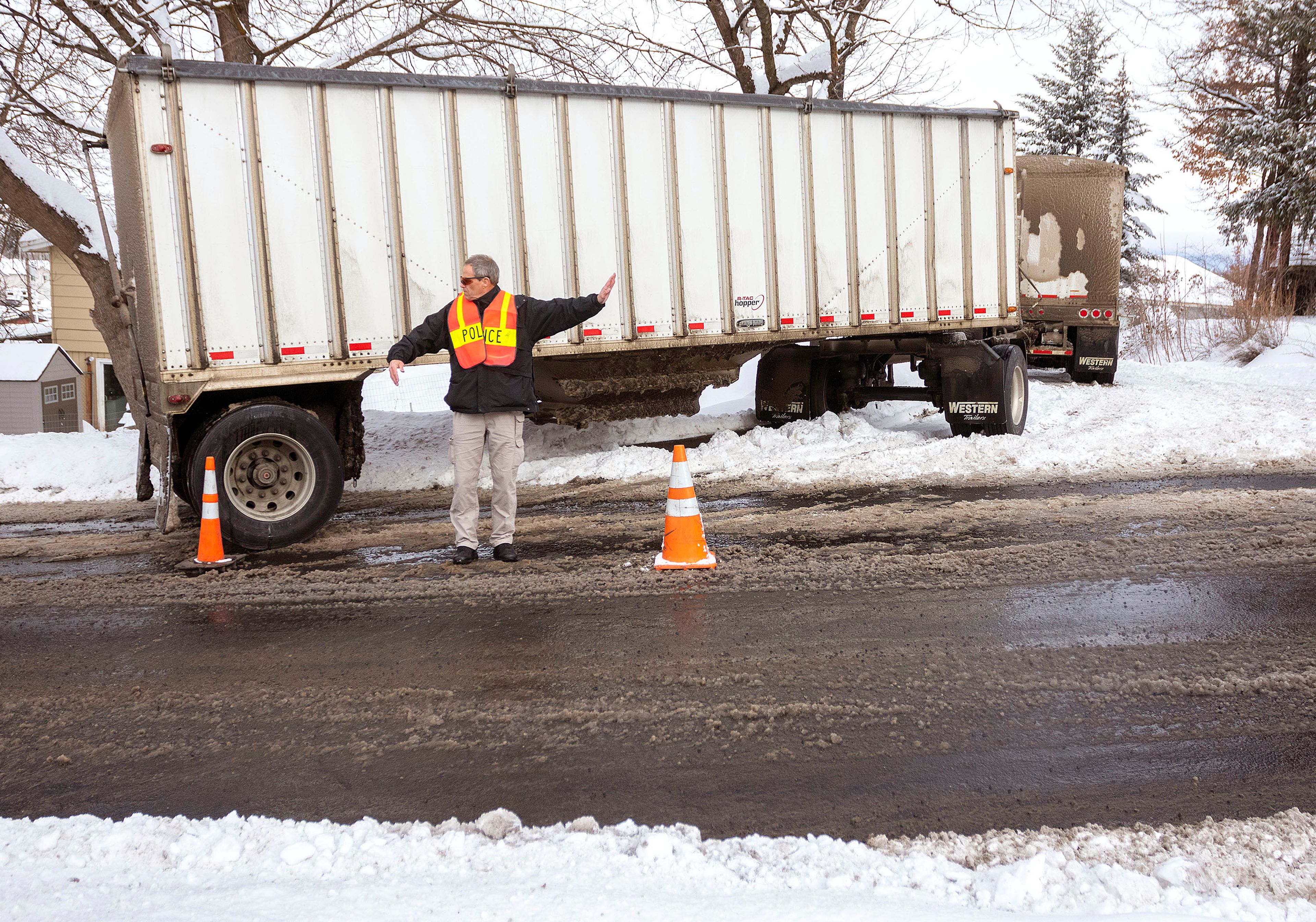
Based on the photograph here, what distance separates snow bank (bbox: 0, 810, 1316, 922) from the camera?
8.60 ft

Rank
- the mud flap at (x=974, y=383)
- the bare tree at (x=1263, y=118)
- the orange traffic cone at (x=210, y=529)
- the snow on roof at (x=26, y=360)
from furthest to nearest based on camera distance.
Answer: the bare tree at (x=1263, y=118) → the snow on roof at (x=26, y=360) → the mud flap at (x=974, y=383) → the orange traffic cone at (x=210, y=529)

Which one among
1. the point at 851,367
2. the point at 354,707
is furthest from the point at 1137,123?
the point at 354,707

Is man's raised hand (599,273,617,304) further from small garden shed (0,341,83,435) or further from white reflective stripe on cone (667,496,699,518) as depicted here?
small garden shed (0,341,83,435)

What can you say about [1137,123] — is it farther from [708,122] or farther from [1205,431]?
[708,122]

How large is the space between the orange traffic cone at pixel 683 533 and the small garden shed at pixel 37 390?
1751 cm

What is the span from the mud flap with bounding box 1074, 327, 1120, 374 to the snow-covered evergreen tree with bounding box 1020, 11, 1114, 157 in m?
18.4

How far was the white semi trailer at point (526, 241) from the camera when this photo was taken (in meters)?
7.54

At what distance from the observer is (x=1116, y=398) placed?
14.1 meters

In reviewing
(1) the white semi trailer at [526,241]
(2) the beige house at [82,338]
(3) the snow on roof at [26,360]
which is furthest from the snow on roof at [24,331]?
(1) the white semi trailer at [526,241]

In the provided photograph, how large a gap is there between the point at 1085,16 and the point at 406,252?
13122mm

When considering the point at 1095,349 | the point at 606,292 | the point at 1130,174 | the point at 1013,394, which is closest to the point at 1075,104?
the point at 1130,174

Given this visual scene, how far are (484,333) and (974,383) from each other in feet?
21.9

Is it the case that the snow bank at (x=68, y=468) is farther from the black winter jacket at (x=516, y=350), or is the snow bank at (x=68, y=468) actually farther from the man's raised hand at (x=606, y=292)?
the man's raised hand at (x=606, y=292)

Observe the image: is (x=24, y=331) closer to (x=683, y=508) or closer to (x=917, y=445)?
(x=917, y=445)
